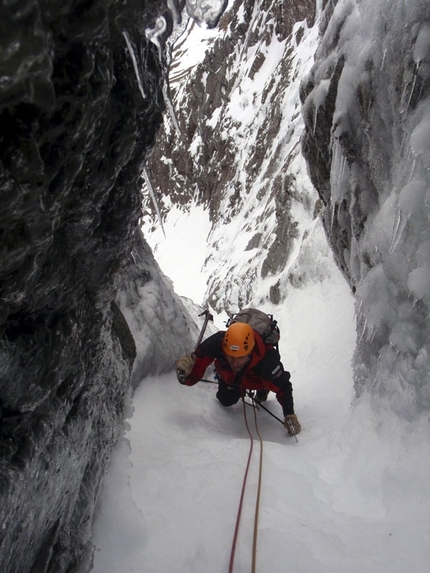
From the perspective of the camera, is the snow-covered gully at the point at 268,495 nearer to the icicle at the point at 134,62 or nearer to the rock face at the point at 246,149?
the icicle at the point at 134,62

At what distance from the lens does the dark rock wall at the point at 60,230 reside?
1.22 metres

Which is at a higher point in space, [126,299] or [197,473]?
[126,299]

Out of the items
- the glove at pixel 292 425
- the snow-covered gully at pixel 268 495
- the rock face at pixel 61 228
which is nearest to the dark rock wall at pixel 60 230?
the rock face at pixel 61 228

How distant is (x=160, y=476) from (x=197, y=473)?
0.27 m

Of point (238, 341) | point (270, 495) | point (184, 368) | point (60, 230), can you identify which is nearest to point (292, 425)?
point (238, 341)

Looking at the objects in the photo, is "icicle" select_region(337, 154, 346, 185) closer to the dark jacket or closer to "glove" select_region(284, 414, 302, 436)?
the dark jacket

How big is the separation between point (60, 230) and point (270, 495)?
2.29 metres

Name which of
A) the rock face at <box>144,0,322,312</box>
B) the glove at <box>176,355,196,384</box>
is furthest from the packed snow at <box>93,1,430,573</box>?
the rock face at <box>144,0,322,312</box>

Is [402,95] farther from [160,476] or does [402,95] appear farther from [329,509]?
[160,476]

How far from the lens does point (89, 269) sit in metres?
2.07

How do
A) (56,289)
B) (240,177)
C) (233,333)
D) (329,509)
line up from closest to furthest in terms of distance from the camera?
(56,289) < (329,509) < (233,333) < (240,177)

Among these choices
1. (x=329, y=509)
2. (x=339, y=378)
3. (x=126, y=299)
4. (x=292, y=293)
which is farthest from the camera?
(x=292, y=293)

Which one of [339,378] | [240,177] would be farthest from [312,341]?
[240,177]

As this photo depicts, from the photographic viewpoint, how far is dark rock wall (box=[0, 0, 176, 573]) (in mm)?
1225
